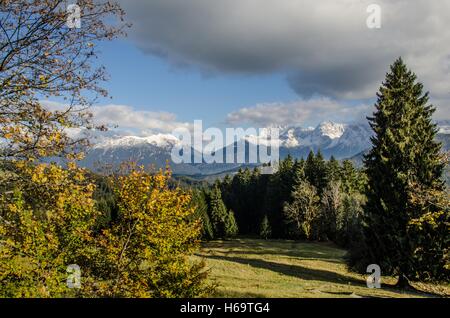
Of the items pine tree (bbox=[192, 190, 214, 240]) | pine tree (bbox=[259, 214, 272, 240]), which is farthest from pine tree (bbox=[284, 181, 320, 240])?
pine tree (bbox=[192, 190, 214, 240])

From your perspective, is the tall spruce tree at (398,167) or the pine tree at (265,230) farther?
the pine tree at (265,230)

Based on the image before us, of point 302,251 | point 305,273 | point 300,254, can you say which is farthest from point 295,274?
point 302,251

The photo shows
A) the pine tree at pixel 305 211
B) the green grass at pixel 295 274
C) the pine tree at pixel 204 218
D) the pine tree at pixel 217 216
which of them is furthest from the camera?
the pine tree at pixel 217 216

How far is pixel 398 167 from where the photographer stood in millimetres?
31438

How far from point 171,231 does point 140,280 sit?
2187 millimetres

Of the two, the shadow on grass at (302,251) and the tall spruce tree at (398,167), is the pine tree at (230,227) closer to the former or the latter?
the shadow on grass at (302,251)

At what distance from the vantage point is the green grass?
76.8ft

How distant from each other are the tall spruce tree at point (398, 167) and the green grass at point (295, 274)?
302 centimetres

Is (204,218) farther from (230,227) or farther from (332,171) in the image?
(332,171)

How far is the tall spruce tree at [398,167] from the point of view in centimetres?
3023

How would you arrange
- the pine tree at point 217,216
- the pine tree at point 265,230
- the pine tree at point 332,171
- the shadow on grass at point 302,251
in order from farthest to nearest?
the pine tree at point 217,216 → the pine tree at point 265,230 → the pine tree at point 332,171 → the shadow on grass at point 302,251

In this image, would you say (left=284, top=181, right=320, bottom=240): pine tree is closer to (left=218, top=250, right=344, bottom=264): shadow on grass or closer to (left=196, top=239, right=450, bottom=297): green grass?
(left=196, top=239, right=450, bottom=297): green grass

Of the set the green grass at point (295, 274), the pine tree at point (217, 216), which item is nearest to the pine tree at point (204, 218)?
the pine tree at point (217, 216)
